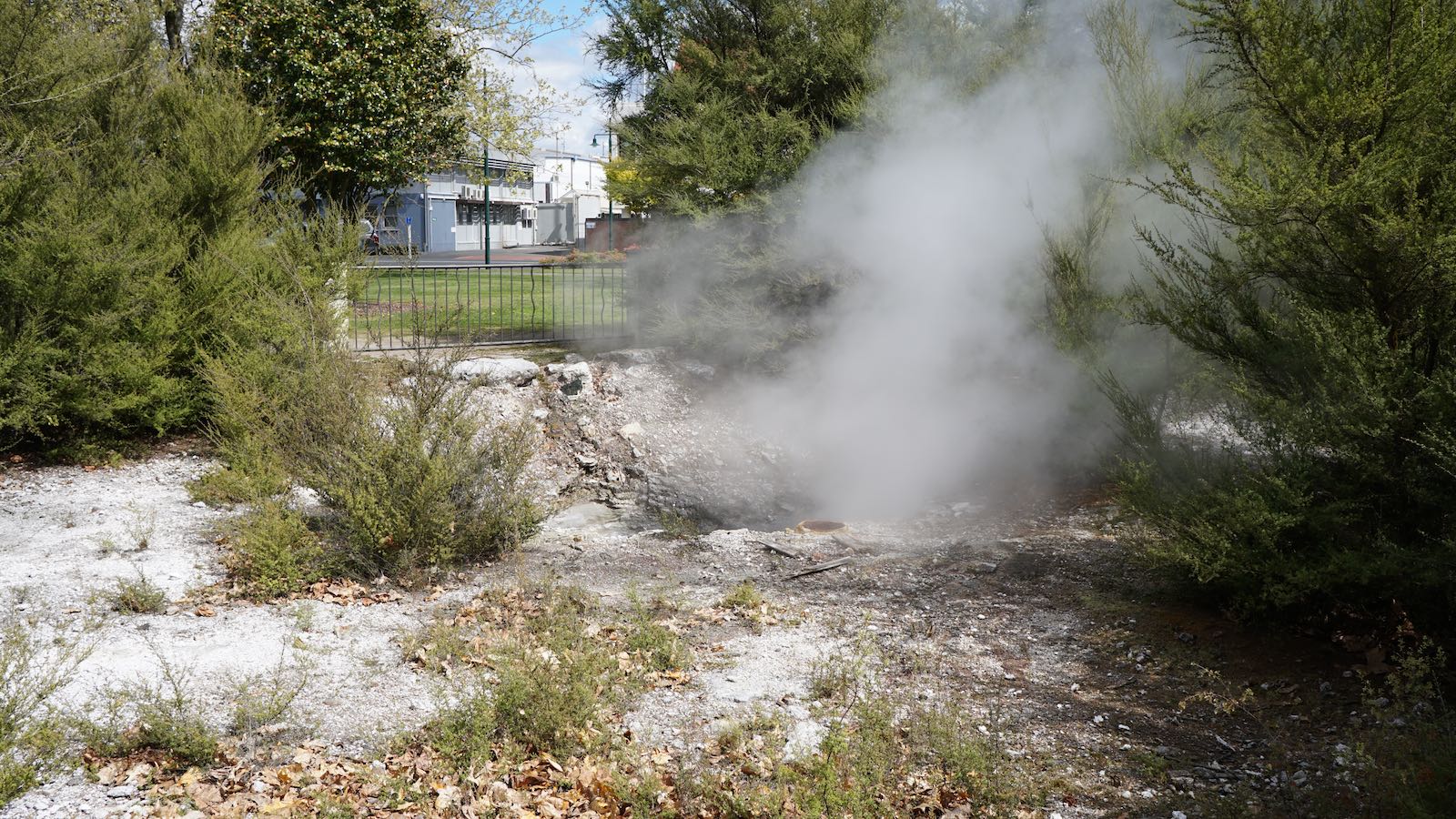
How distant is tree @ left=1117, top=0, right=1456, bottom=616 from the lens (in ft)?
12.2

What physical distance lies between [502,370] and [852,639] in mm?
5539

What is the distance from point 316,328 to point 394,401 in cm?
82

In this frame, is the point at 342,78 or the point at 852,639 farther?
the point at 342,78

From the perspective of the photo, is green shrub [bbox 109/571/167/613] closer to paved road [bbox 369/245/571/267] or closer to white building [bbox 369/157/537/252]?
paved road [bbox 369/245/571/267]

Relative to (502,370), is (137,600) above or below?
below

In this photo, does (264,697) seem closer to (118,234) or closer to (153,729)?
(153,729)

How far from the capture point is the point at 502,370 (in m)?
9.12

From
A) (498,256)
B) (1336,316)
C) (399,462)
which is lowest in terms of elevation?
(399,462)

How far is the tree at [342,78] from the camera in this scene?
11.1 m

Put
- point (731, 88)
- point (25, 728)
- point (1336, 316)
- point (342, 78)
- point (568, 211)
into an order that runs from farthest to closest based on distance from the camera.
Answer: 1. point (568, 211)
2. point (342, 78)
3. point (731, 88)
4. point (1336, 316)
5. point (25, 728)

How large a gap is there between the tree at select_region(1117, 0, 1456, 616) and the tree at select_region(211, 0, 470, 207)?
9767 mm

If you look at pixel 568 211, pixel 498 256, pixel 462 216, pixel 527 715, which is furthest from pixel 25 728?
pixel 568 211

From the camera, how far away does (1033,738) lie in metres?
3.65

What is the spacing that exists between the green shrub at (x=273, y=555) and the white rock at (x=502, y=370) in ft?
11.8
